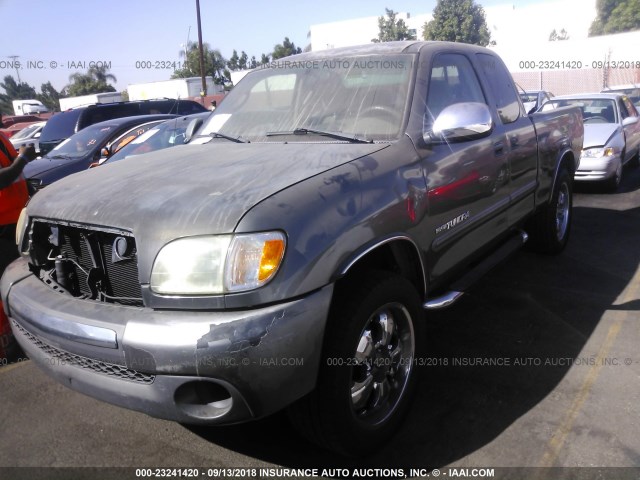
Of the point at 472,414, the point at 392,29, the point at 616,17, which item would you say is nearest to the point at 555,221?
the point at 472,414

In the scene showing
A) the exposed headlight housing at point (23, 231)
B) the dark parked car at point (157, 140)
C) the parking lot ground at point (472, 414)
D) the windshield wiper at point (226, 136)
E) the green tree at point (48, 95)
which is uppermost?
the green tree at point (48, 95)

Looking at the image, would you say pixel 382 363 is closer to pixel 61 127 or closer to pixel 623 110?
pixel 623 110

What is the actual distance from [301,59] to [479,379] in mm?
2468

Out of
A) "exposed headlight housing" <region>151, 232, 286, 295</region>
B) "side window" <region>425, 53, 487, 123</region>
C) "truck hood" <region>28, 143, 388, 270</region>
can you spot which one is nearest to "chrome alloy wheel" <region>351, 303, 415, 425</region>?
"exposed headlight housing" <region>151, 232, 286, 295</region>

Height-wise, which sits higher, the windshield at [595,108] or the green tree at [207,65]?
the green tree at [207,65]

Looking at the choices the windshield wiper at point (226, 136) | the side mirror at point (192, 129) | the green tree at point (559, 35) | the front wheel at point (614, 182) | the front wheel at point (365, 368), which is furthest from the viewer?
the green tree at point (559, 35)

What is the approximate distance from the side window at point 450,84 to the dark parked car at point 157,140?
3.86 meters

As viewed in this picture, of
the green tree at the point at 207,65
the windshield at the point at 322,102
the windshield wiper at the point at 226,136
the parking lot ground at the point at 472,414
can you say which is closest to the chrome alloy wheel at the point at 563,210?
the parking lot ground at the point at 472,414

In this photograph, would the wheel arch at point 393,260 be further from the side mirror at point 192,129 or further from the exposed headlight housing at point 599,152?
the exposed headlight housing at point 599,152

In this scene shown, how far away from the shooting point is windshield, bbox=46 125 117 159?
8.24 meters

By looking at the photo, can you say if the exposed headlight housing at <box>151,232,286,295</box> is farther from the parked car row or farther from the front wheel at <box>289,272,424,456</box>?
the parked car row

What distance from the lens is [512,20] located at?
6350cm

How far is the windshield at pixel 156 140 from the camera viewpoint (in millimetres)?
7043

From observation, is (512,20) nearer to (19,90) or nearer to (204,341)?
(19,90)
